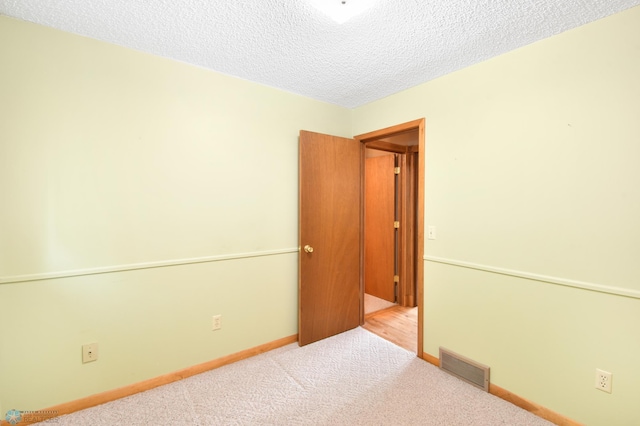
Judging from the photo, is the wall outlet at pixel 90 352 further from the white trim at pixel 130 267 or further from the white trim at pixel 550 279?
the white trim at pixel 550 279

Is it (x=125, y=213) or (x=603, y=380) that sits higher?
(x=125, y=213)

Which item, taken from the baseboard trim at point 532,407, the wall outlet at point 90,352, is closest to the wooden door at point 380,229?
the baseboard trim at point 532,407

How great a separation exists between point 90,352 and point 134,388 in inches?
15.4

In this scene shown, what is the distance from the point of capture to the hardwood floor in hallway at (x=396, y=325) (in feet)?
9.02

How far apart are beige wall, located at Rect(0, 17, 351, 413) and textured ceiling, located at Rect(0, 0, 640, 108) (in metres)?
0.20

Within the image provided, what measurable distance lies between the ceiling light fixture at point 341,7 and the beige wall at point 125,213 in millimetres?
1115

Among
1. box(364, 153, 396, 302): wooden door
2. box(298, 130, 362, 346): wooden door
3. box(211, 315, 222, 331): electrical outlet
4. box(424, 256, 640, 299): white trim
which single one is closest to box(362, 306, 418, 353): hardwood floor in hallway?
box(298, 130, 362, 346): wooden door

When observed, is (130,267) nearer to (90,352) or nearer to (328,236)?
(90,352)

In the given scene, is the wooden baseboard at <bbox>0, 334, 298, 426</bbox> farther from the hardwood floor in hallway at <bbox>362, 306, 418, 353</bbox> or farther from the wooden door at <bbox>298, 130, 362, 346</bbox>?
the hardwood floor in hallway at <bbox>362, 306, 418, 353</bbox>

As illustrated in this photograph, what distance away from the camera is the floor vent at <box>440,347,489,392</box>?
1.98 metres

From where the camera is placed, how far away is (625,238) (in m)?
1.46

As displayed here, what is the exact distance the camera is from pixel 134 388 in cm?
190

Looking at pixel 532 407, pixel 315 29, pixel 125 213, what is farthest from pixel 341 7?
pixel 532 407

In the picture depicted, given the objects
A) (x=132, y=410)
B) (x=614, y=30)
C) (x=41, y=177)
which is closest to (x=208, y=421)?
(x=132, y=410)
